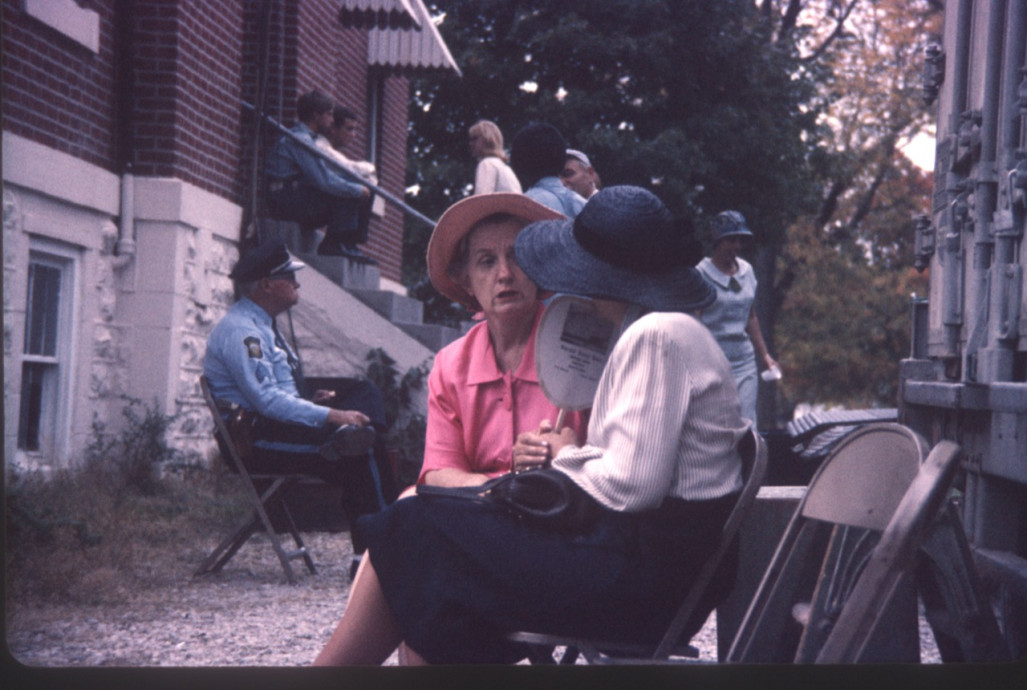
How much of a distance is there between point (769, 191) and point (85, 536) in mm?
2577

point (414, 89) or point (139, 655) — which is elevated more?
point (414, 89)

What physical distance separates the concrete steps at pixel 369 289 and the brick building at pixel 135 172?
138 centimetres

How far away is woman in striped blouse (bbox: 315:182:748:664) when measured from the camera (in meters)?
2.10

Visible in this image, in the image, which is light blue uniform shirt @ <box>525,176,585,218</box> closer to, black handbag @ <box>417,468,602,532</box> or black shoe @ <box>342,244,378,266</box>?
black handbag @ <box>417,468,602,532</box>

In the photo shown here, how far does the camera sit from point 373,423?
214 inches

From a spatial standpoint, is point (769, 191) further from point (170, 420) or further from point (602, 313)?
point (170, 420)

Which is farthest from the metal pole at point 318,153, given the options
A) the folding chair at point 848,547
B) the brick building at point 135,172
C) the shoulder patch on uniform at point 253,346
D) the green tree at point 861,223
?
the folding chair at point 848,547

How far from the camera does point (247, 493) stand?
5711 millimetres

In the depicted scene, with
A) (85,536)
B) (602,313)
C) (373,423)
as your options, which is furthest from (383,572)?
(373,423)

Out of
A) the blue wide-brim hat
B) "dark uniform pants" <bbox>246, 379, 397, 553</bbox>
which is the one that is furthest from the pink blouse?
"dark uniform pants" <bbox>246, 379, 397, 553</bbox>

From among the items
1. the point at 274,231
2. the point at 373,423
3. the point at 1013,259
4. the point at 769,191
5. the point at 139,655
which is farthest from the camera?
the point at 274,231

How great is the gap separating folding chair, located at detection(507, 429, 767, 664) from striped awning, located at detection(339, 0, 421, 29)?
156 centimetres

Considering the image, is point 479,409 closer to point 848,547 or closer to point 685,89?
point 848,547

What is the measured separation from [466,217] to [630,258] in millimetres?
539
